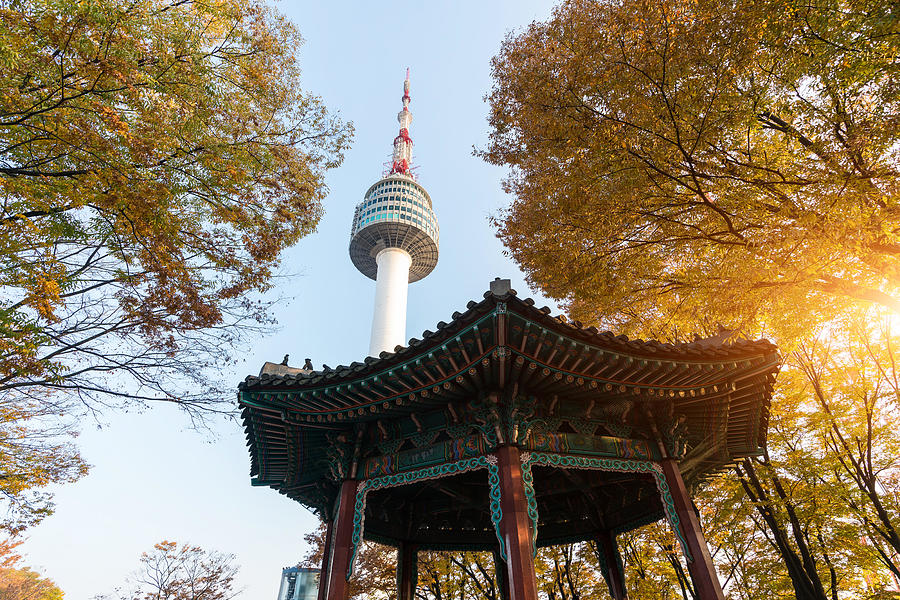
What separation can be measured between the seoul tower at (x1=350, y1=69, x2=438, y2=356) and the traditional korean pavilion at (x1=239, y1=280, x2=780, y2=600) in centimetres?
3663

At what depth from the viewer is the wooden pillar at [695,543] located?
21.3 feet

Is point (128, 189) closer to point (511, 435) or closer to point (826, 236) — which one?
point (511, 435)

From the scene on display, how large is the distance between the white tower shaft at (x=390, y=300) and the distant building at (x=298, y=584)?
60.9ft

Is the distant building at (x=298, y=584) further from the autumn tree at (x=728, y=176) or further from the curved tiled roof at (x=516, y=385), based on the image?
the autumn tree at (x=728, y=176)

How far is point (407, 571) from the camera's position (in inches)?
415

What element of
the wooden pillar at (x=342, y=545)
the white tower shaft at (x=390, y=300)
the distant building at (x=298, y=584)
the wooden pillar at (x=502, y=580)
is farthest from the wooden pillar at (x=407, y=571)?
the white tower shaft at (x=390, y=300)

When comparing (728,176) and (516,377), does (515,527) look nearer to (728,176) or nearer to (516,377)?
(516,377)

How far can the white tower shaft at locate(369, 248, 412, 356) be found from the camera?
4494cm

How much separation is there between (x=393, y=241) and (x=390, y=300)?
7130mm

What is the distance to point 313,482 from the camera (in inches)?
376

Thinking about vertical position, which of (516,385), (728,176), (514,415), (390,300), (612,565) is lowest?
(612,565)

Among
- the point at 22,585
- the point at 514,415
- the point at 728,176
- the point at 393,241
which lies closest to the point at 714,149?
the point at 728,176

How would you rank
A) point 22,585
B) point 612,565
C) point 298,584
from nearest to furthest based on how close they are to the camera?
point 612,565
point 298,584
point 22,585

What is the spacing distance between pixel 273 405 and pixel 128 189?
3.74 metres
